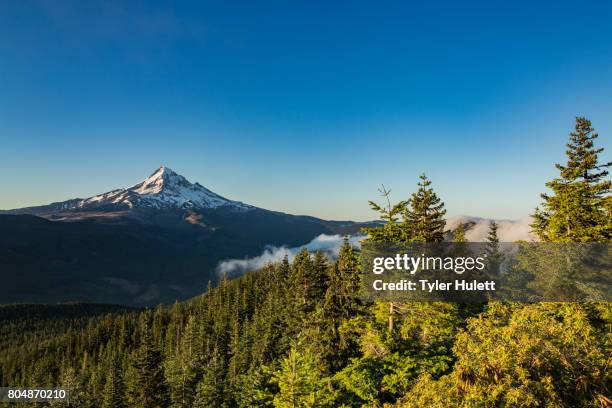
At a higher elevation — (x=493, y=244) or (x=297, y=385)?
(x=493, y=244)

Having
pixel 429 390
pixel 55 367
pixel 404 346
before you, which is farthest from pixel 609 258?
pixel 55 367

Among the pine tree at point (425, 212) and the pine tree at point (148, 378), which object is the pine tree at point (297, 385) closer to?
the pine tree at point (425, 212)

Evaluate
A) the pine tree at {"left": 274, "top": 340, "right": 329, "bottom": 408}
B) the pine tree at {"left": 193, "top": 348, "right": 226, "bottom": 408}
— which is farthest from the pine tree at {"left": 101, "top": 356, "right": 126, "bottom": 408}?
the pine tree at {"left": 274, "top": 340, "right": 329, "bottom": 408}

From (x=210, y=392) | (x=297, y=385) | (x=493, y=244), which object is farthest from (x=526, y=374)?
(x=210, y=392)

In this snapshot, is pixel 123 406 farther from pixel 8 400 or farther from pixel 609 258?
pixel 609 258

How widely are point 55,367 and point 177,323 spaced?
59.1 metres

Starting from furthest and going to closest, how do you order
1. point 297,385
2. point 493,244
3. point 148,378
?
1. point 148,378
2. point 493,244
3. point 297,385

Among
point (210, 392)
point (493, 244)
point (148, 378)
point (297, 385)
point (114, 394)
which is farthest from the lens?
point (114, 394)

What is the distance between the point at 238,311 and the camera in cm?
10512

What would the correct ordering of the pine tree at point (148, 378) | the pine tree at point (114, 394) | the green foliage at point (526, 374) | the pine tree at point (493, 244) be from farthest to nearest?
the pine tree at point (114, 394) → the pine tree at point (148, 378) → the pine tree at point (493, 244) → the green foliage at point (526, 374)

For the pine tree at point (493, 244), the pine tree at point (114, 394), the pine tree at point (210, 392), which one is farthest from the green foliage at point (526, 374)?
the pine tree at point (114, 394)

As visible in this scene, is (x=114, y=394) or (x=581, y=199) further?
(x=114, y=394)

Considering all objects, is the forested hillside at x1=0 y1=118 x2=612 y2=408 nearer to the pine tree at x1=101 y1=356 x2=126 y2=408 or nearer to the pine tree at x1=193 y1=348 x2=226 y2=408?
the pine tree at x1=193 y1=348 x2=226 y2=408

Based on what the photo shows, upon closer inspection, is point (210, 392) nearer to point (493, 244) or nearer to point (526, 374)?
point (493, 244)
